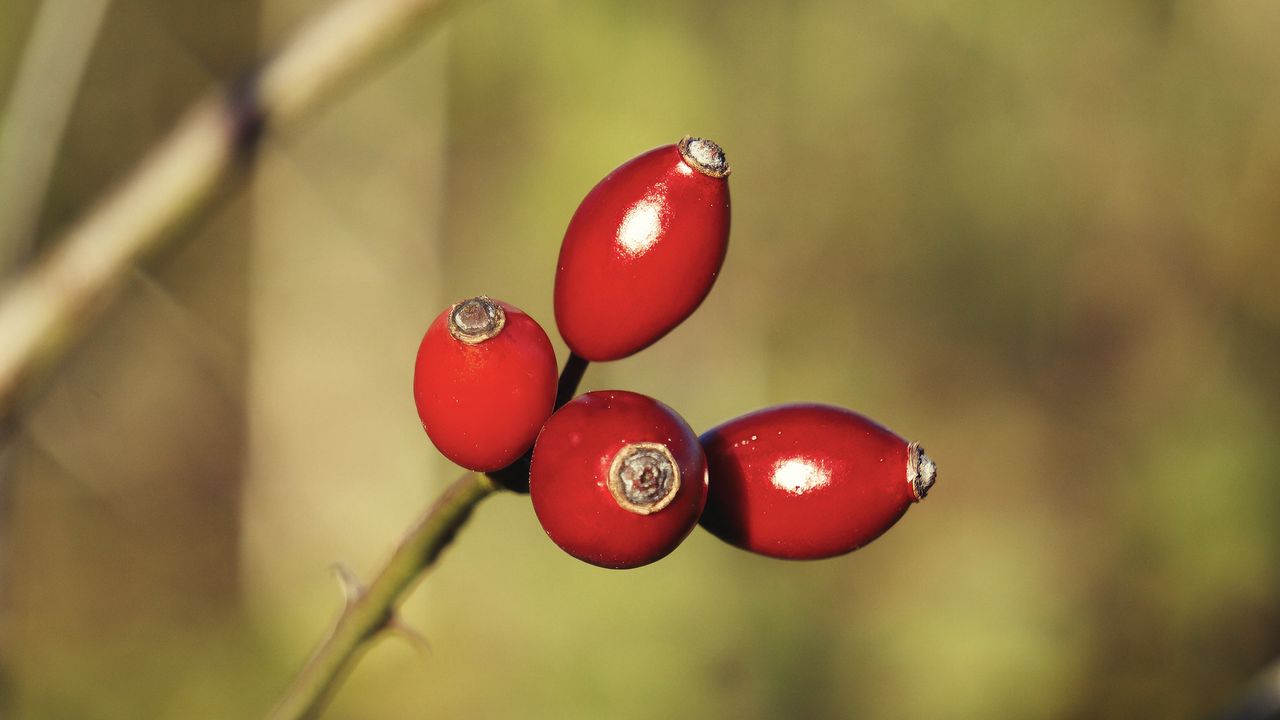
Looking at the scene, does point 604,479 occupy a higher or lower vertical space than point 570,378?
lower

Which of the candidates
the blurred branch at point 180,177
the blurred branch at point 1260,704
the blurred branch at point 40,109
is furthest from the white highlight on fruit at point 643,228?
the blurred branch at point 40,109

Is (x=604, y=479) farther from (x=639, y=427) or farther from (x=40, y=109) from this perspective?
(x=40, y=109)

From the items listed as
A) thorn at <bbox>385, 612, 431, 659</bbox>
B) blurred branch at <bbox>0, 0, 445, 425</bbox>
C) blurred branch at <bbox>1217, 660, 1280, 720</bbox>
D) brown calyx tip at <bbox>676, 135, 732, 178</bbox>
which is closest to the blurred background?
blurred branch at <bbox>0, 0, 445, 425</bbox>

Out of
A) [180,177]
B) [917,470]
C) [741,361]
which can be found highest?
[180,177]

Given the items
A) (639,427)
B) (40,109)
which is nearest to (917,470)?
(639,427)

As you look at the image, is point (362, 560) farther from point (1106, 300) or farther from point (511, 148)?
point (1106, 300)

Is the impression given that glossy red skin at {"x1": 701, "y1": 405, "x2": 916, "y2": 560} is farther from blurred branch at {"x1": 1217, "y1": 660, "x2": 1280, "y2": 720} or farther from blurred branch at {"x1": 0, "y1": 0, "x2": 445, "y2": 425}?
blurred branch at {"x1": 0, "y1": 0, "x2": 445, "y2": 425}

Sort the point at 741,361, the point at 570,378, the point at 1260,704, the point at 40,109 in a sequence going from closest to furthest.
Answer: the point at 570,378 < the point at 1260,704 < the point at 40,109 < the point at 741,361

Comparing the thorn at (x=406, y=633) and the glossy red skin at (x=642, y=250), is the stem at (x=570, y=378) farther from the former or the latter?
the thorn at (x=406, y=633)

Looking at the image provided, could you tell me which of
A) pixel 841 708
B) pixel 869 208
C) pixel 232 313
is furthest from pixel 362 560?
pixel 869 208
